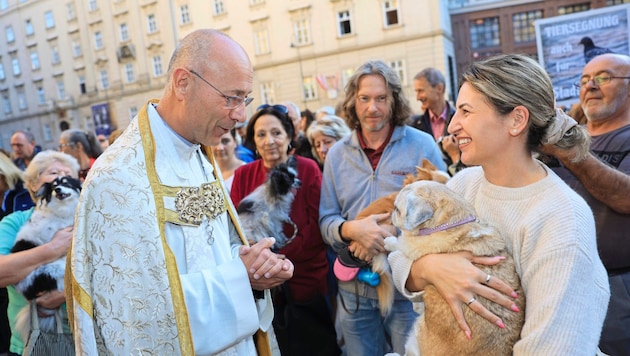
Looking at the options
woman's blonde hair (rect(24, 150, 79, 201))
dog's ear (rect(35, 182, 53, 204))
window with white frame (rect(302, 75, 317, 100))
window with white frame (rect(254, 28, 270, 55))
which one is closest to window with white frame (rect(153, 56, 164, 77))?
window with white frame (rect(254, 28, 270, 55))

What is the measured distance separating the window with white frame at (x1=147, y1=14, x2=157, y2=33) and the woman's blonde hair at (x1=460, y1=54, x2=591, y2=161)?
53.3ft

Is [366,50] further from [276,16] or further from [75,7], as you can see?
[75,7]

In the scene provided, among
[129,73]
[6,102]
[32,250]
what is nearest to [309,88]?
[129,73]

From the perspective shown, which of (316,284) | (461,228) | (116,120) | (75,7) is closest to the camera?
(461,228)

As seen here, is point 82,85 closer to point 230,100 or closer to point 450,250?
point 230,100

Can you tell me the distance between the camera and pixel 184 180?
196 centimetres

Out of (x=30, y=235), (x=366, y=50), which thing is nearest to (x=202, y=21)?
(x=366, y=50)

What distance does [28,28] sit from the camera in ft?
86.2

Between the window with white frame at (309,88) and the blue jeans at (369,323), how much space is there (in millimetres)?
18168

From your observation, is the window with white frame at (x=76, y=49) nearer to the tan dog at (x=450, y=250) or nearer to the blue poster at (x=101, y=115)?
the blue poster at (x=101, y=115)

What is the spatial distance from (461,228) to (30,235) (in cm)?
267

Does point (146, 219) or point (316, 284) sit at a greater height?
point (146, 219)

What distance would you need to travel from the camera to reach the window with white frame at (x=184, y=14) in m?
13.9

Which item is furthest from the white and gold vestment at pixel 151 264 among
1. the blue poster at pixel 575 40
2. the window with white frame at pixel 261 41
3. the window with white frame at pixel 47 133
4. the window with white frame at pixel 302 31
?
the window with white frame at pixel 47 133
